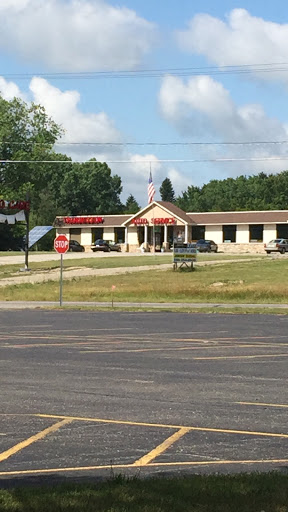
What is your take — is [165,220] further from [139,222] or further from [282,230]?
[282,230]

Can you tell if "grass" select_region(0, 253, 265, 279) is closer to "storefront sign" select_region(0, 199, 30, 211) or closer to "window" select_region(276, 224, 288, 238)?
"storefront sign" select_region(0, 199, 30, 211)

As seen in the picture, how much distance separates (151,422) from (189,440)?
116 cm

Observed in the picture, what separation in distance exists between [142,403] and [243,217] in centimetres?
9563

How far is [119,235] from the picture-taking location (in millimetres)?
116438

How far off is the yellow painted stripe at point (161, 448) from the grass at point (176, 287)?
28753 millimetres

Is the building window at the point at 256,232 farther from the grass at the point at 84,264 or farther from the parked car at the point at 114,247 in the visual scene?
the grass at the point at 84,264

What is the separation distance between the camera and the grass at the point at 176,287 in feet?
137

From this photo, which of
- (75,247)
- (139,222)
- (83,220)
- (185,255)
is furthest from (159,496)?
(83,220)

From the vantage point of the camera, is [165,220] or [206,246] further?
[165,220]

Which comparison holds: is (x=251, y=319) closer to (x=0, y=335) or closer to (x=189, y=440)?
(x=0, y=335)

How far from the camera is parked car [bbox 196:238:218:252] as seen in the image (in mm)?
101125

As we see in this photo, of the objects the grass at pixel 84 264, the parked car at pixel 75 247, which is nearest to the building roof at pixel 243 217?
the parked car at pixel 75 247

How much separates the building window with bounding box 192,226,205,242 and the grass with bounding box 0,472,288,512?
10322cm

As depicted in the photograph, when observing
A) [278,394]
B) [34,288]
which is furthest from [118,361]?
[34,288]
